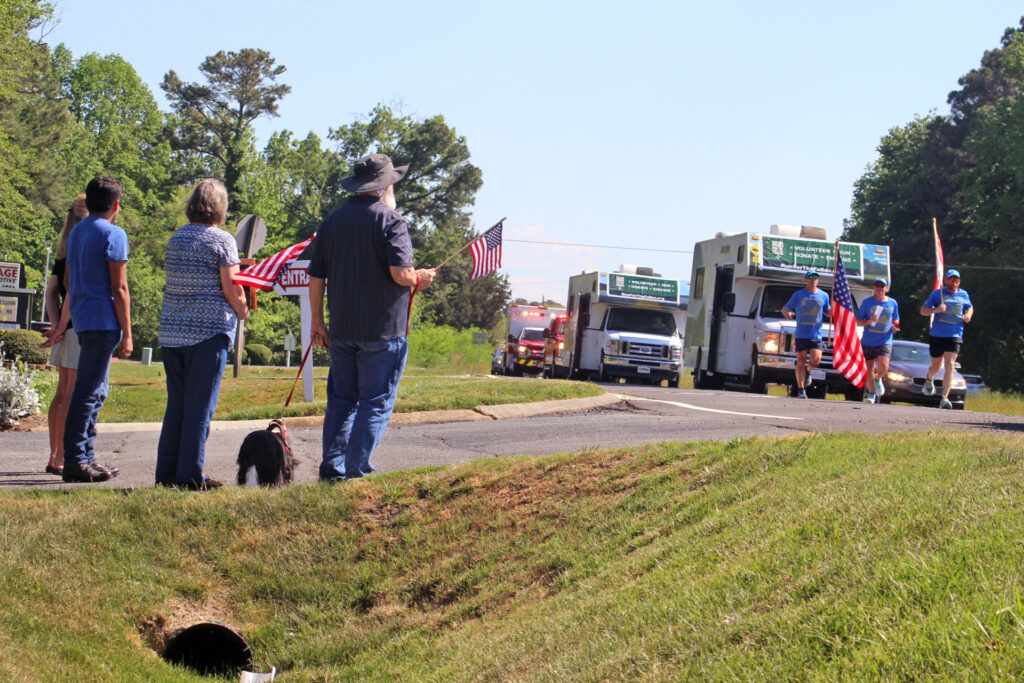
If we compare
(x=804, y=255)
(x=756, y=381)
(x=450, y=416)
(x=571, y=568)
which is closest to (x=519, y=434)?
(x=450, y=416)

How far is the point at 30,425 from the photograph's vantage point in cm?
1127

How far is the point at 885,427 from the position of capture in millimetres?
Result: 10781

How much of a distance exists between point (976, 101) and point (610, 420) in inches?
2053

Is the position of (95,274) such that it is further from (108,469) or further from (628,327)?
(628,327)

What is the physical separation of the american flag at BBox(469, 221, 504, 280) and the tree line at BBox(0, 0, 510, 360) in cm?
4442

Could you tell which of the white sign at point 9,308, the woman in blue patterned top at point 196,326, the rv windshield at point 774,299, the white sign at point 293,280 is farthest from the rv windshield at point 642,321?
Result: the woman in blue patterned top at point 196,326

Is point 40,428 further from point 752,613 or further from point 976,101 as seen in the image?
point 976,101

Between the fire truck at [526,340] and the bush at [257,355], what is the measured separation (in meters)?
17.1

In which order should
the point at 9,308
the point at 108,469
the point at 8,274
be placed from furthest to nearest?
the point at 8,274
the point at 9,308
the point at 108,469

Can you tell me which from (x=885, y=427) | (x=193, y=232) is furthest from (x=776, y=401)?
(x=193, y=232)

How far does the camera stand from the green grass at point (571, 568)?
134 inches

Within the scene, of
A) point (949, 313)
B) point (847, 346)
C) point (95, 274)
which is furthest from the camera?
point (847, 346)

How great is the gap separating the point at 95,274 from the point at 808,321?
12.9 m

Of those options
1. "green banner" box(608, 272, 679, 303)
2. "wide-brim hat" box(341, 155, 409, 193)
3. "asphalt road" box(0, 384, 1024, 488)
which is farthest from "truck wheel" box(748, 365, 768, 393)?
"wide-brim hat" box(341, 155, 409, 193)
